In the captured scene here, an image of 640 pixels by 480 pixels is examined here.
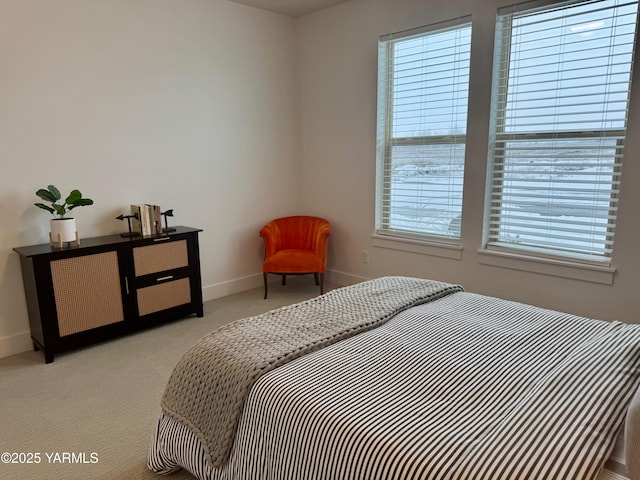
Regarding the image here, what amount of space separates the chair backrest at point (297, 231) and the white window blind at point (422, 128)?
2.18 feet

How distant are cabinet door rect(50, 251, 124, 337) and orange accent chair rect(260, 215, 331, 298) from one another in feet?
4.34

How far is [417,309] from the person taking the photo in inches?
83.9

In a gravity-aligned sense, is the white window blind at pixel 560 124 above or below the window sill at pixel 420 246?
above

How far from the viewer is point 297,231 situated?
449cm

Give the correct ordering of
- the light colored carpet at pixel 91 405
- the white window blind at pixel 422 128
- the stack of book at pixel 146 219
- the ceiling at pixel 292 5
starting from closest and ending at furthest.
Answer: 1. the light colored carpet at pixel 91 405
2. the stack of book at pixel 146 219
3. the white window blind at pixel 422 128
4. the ceiling at pixel 292 5

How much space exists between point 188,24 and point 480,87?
2.39 meters

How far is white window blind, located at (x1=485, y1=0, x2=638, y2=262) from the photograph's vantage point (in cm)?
282

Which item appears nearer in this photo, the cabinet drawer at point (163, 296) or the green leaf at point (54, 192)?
the green leaf at point (54, 192)

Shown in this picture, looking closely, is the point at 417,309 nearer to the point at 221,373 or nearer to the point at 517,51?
the point at 221,373

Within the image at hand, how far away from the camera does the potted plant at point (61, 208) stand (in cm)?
293

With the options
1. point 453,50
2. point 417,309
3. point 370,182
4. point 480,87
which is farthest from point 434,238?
point 417,309

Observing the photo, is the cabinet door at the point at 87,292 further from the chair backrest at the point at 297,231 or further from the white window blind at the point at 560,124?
the white window blind at the point at 560,124

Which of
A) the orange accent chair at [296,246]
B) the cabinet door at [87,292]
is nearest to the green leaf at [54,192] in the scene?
the cabinet door at [87,292]

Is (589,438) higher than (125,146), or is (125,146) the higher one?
(125,146)
